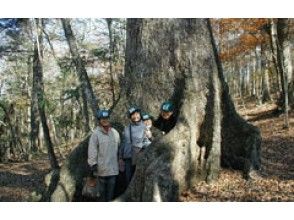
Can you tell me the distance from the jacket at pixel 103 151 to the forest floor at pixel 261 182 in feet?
4.57

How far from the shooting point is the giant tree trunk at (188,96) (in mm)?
9031

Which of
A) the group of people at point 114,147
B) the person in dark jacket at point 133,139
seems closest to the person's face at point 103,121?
the group of people at point 114,147

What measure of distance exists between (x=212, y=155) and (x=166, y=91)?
156 centimetres

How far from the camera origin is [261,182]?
8805 millimetres

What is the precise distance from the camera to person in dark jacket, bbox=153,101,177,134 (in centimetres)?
914

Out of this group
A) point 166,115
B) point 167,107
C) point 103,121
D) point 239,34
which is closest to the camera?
point 103,121

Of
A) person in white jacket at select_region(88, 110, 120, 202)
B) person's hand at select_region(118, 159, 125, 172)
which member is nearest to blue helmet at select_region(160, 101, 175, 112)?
person in white jacket at select_region(88, 110, 120, 202)

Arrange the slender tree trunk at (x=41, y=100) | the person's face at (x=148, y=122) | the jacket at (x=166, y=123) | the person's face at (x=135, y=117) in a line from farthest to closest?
1. the slender tree trunk at (x=41, y=100)
2. the jacket at (x=166, y=123)
3. the person's face at (x=148, y=122)
4. the person's face at (x=135, y=117)

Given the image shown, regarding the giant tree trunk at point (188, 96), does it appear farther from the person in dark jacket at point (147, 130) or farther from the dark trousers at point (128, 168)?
the dark trousers at point (128, 168)

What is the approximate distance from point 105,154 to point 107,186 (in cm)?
62

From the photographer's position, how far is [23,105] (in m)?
27.2

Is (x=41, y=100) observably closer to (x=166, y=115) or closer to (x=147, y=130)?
Result: (x=166, y=115)

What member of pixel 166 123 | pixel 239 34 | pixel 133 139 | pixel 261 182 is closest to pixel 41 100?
pixel 166 123
